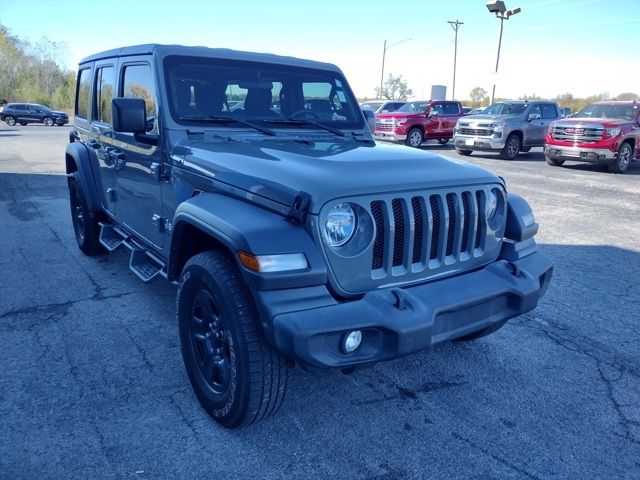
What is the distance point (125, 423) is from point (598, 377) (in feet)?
9.72

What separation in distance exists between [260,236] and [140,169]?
201 cm

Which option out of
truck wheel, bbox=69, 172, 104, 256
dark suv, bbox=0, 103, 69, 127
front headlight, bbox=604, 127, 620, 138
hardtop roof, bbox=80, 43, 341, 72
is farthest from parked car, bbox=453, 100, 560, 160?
dark suv, bbox=0, 103, 69, 127

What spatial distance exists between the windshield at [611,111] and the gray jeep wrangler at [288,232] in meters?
13.3

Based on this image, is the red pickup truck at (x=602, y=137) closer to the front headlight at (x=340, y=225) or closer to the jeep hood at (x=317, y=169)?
the jeep hood at (x=317, y=169)

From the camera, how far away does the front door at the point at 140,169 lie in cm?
377

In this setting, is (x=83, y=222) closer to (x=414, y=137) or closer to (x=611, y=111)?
(x=611, y=111)

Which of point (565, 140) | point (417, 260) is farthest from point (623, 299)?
point (565, 140)

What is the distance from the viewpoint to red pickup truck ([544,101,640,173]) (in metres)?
13.7

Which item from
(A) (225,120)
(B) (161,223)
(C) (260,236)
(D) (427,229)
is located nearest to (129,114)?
(A) (225,120)

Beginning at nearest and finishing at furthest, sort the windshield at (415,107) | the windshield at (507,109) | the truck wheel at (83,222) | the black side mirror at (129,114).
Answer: the black side mirror at (129,114), the truck wheel at (83,222), the windshield at (507,109), the windshield at (415,107)

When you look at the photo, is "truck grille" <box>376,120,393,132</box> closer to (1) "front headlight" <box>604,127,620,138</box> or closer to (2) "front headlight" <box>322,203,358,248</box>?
(1) "front headlight" <box>604,127,620,138</box>

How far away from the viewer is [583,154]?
1408 centimetres

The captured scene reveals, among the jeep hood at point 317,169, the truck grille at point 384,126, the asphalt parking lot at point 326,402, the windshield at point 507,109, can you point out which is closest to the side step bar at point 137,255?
the asphalt parking lot at point 326,402

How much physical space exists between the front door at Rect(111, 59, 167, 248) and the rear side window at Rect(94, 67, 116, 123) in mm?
312
